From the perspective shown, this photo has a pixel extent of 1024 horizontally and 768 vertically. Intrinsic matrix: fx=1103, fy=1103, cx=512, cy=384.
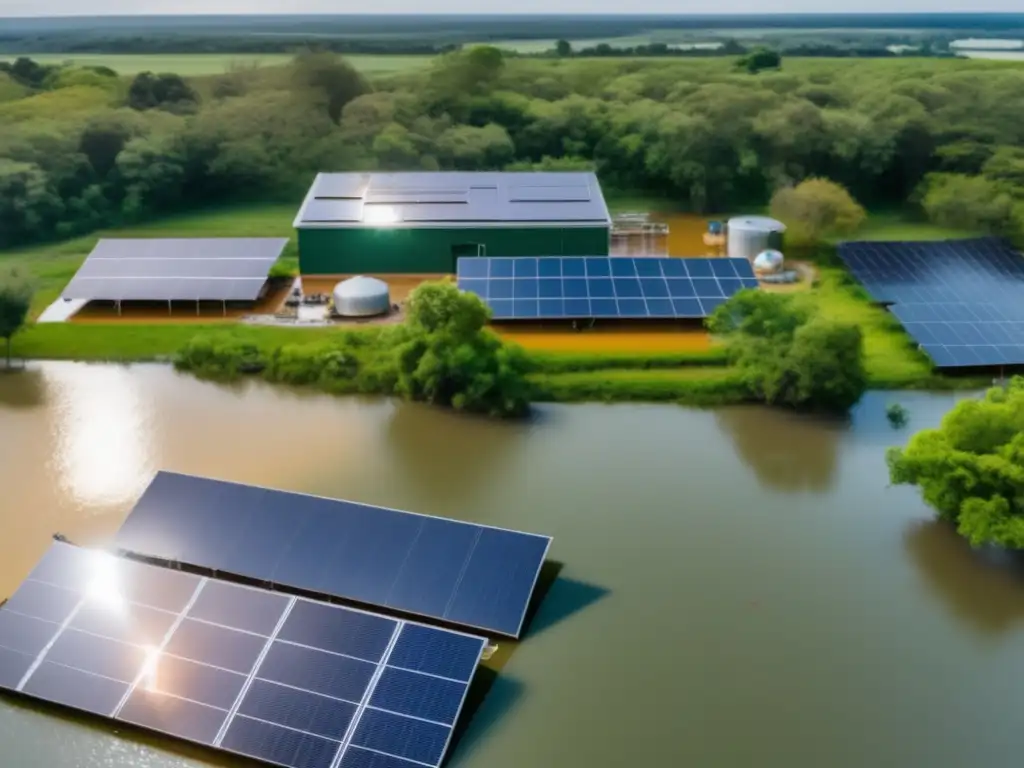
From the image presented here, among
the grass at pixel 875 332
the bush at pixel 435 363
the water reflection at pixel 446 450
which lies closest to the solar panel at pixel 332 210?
the bush at pixel 435 363

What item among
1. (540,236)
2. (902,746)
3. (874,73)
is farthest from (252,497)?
(874,73)

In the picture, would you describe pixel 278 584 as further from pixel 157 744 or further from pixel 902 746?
pixel 902 746

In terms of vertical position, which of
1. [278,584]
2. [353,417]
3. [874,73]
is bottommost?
[874,73]

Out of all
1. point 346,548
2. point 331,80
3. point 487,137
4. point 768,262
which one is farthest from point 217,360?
point 331,80

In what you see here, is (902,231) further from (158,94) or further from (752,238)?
(158,94)

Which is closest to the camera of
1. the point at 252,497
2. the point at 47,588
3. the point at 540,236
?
the point at 47,588

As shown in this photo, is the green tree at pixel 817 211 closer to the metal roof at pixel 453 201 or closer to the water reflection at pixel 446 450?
the metal roof at pixel 453 201
